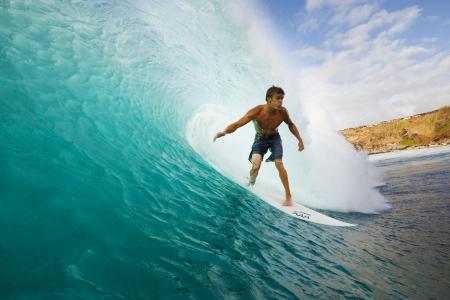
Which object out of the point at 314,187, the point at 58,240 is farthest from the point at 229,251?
the point at 314,187

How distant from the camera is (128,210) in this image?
2908 mm

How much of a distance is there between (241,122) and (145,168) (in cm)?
170

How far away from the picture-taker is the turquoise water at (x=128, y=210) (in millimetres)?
1958

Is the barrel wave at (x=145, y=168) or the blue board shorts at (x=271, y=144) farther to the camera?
the blue board shorts at (x=271, y=144)

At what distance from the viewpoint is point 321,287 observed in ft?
7.93

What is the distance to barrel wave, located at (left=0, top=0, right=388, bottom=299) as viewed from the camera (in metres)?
2.01

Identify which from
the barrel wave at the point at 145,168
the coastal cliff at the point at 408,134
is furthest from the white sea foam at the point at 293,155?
the coastal cliff at the point at 408,134

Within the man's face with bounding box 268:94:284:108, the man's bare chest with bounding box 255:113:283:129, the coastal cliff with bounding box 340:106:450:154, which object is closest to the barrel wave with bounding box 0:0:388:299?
the man's bare chest with bounding box 255:113:283:129

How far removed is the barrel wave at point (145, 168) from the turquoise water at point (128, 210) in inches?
0.7

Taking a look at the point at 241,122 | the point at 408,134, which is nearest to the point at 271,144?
A: the point at 241,122

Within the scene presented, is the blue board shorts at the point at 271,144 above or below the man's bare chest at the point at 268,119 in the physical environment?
below

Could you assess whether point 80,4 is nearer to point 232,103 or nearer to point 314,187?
point 232,103

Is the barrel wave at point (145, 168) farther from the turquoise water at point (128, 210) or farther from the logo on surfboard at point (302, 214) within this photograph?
the logo on surfboard at point (302, 214)

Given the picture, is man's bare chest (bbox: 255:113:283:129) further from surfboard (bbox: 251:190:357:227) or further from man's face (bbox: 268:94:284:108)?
surfboard (bbox: 251:190:357:227)
